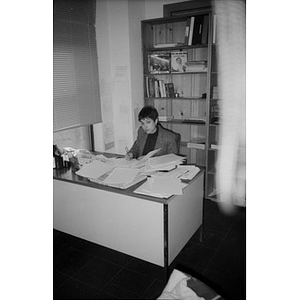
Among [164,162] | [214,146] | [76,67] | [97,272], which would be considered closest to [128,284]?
[97,272]

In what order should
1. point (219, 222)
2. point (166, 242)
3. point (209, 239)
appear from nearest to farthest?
point (166, 242) → point (209, 239) → point (219, 222)

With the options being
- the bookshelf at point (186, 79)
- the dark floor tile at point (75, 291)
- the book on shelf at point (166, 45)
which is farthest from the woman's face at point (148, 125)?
the dark floor tile at point (75, 291)

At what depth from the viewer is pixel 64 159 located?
168cm

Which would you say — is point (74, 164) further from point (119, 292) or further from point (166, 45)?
point (166, 45)

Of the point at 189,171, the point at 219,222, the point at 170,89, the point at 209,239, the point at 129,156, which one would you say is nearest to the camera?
the point at 189,171

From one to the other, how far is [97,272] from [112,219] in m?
0.34

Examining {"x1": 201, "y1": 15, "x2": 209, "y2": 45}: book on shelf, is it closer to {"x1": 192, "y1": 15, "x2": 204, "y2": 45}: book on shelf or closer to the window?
{"x1": 192, "y1": 15, "x2": 204, "y2": 45}: book on shelf

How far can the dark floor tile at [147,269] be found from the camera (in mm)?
1515

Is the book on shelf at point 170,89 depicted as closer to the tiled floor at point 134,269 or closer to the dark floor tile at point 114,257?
the tiled floor at point 134,269

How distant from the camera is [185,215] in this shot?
5.02 feet

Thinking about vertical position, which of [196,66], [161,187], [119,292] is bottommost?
[119,292]
